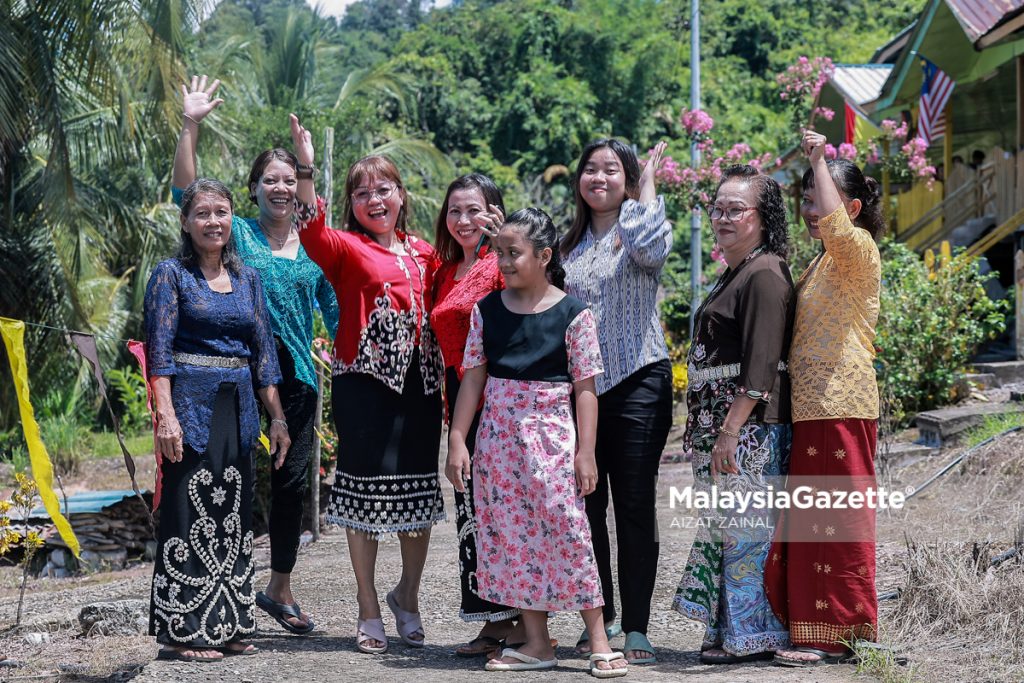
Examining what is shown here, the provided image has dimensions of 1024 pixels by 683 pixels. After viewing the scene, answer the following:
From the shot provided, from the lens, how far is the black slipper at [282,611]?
4.99 m

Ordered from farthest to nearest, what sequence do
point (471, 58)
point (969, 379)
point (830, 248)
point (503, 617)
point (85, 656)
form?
point (471, 58)
point (969, 379)
point (85, 656)
point (503, 617)
point (830, 248)

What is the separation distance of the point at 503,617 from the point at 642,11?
2770 centimetres

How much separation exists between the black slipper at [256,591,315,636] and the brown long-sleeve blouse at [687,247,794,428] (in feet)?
6.47

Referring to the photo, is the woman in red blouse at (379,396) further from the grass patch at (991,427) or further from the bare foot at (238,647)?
the grass patch at (991,427)

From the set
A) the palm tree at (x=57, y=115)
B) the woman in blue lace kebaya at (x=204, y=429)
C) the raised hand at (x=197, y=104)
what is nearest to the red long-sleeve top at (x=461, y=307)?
the woman in blue lace kebaya at (x=204, y=429)

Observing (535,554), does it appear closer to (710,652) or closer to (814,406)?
(710,652)

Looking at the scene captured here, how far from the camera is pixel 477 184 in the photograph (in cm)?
466

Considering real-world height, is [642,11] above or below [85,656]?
above

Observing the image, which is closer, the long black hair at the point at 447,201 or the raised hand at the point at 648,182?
the raised hand at the point at 648,182

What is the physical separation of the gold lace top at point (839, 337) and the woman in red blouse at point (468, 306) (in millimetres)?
1184

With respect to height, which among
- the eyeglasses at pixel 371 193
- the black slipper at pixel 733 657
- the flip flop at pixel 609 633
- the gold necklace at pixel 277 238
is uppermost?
the eyeglasses at pixel 371 193

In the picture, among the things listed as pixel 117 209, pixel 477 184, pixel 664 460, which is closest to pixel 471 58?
pixel 117 209

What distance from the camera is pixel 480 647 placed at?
14.8 ft

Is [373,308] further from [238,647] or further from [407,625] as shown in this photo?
[238,647]
